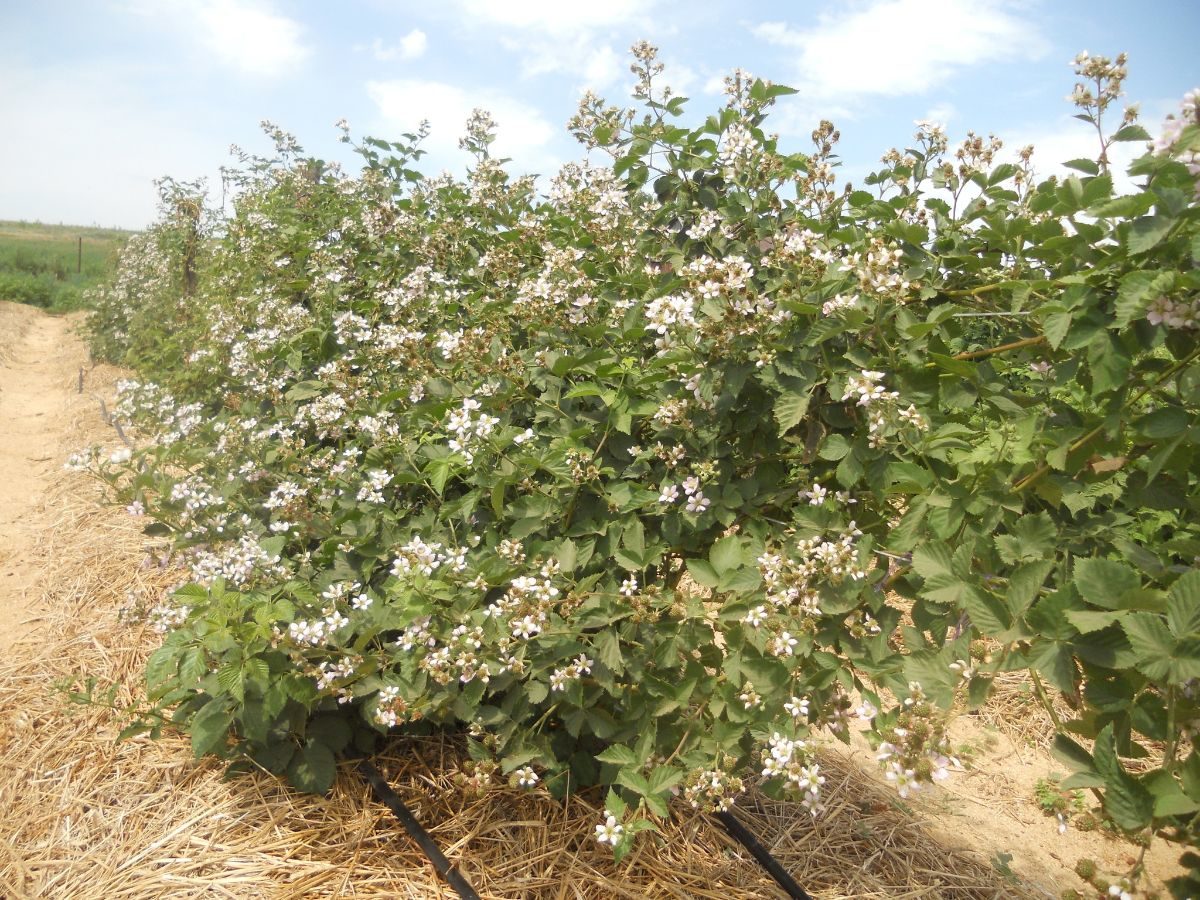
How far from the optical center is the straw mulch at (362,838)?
7.48 ft

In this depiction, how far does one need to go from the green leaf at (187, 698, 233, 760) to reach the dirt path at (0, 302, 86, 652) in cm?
265

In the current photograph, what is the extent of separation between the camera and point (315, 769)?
238cm

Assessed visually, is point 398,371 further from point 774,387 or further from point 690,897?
point 690,897

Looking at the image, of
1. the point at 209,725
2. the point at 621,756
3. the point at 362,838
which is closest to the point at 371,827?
the point at 362,838

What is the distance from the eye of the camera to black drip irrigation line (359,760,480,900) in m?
2.19

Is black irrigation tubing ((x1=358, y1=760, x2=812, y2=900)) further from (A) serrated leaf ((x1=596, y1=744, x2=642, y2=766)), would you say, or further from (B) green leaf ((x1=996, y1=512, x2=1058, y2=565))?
(B) green leaf ((x1=996, y1=512, x2=1058, y2=565))

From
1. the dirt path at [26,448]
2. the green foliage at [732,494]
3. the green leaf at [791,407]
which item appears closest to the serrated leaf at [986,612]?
the green foliage at [732,494]

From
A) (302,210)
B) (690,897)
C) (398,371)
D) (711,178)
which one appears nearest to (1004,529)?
(711,178)

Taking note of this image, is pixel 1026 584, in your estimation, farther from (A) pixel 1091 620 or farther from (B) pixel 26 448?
(B) pixel 26 448

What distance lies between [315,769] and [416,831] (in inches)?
14.3

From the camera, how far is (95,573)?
452 cm

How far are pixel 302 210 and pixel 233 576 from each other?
3001mm

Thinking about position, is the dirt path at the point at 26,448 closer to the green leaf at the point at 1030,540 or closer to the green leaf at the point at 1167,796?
the green leaf at the point at 1030,540

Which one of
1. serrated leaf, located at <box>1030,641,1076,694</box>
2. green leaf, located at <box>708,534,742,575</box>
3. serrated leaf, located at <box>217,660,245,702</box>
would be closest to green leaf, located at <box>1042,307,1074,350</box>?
serrated leaf, located at <box>1030,641,1076,694</box>
